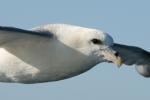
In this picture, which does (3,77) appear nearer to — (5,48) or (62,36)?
(5,48)

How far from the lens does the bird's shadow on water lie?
23000 millimetres

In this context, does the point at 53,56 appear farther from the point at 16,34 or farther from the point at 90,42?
the point at 16,34

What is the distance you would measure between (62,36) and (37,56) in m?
1.00

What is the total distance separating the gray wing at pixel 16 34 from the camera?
22750 millimetres

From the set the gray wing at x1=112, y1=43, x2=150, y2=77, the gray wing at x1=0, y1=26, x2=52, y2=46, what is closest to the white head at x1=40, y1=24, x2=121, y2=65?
the gray wing at x1=0, y1=26, x2=52, y2=46

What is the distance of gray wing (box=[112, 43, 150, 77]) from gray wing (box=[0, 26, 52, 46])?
561 centimetres

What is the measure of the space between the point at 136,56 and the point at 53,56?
25.0 feet

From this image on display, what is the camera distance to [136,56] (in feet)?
98.6

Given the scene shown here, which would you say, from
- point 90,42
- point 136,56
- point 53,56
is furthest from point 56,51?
point 136,56

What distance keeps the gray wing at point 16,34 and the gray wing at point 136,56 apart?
18.4 feet

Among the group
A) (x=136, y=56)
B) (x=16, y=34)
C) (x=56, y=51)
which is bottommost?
(x=56, y=51)

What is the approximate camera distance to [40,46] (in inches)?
915

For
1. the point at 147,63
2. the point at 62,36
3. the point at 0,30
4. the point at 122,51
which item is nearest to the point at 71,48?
the point at 62,36

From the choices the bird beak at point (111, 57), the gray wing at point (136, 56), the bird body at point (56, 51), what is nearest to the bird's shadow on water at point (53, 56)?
the bird body at point (56, 51)
